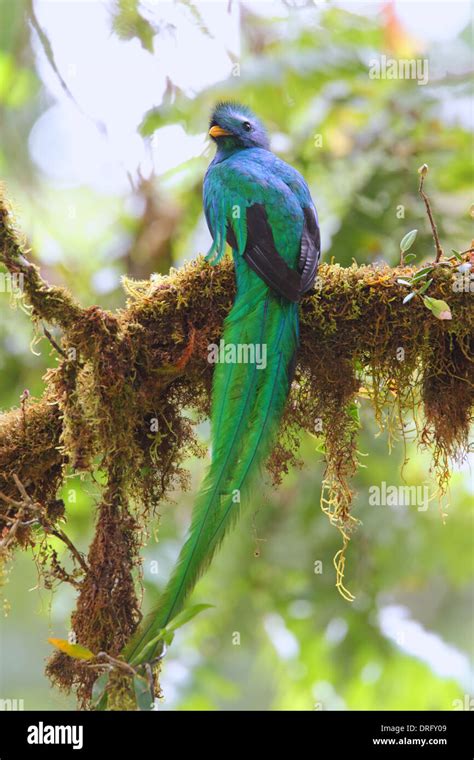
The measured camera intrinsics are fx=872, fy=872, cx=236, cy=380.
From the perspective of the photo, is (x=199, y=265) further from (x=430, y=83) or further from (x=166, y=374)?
(x=430, y=83)

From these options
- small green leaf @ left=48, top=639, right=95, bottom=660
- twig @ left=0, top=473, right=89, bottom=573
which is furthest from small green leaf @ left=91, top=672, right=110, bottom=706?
twig @ left=0, top=473, right=89, bottom=573

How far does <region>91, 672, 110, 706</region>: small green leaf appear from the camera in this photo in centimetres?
237

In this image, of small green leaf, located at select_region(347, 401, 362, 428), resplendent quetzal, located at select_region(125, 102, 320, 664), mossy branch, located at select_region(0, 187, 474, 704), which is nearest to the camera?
resplendent quetzal, located at select_region(125, 102, 320, 664)

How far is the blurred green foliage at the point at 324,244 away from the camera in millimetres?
5562

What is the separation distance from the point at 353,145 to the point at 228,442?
423 centimetres

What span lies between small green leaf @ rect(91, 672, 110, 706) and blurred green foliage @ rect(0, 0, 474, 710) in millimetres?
2887

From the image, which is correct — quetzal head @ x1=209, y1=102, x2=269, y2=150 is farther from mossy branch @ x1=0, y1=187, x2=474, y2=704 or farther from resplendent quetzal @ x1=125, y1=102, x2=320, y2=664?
mossy branch @ x1=0, y1=187, x2=474, y2=704

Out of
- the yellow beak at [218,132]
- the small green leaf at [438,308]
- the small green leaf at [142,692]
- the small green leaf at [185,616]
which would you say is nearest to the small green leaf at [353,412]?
the small green leaf at [438,308]

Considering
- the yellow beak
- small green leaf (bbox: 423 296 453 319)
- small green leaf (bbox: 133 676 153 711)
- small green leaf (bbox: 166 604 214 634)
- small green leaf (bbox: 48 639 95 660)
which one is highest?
the yellow beak

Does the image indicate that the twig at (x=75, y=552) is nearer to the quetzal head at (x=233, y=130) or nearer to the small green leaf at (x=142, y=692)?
the small green leaf at (x=142, y=692)

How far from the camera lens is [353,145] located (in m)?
6.37

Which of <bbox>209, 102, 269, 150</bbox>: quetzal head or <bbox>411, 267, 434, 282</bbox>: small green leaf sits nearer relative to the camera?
<bbox>411, 267, 434, 282</bbox>: small green leaf

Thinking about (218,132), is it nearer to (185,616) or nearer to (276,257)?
(276,257)
